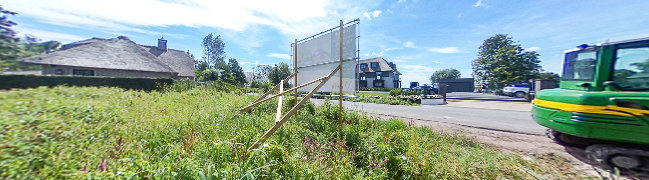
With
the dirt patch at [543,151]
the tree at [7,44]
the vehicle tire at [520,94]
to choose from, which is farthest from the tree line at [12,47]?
the vehicle tire at [520,94]

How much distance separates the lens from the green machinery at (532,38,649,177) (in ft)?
9.12

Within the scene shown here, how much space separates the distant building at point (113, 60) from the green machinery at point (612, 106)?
30.5 feet

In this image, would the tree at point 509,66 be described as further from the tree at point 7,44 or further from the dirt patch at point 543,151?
the tree at point 7,44

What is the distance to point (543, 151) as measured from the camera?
12.8 ft

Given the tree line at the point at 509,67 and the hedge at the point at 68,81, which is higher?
the tree line at the point at 509,67

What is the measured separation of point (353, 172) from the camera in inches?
100

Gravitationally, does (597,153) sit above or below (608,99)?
below

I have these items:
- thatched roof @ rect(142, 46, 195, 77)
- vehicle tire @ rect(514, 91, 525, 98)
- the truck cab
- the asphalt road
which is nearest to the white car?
vehicle tire @ rect(514, 91, 525, 98)

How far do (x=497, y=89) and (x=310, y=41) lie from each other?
75.8 ft

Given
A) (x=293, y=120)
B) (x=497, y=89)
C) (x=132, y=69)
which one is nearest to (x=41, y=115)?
(x=293, y=120)

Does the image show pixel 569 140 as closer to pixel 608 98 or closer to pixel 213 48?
pixel 608 98

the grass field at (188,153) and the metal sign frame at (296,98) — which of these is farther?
the metal sign frame at (296,98)

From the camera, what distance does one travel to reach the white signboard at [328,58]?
4664 mm

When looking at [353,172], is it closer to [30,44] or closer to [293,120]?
[293,120]
